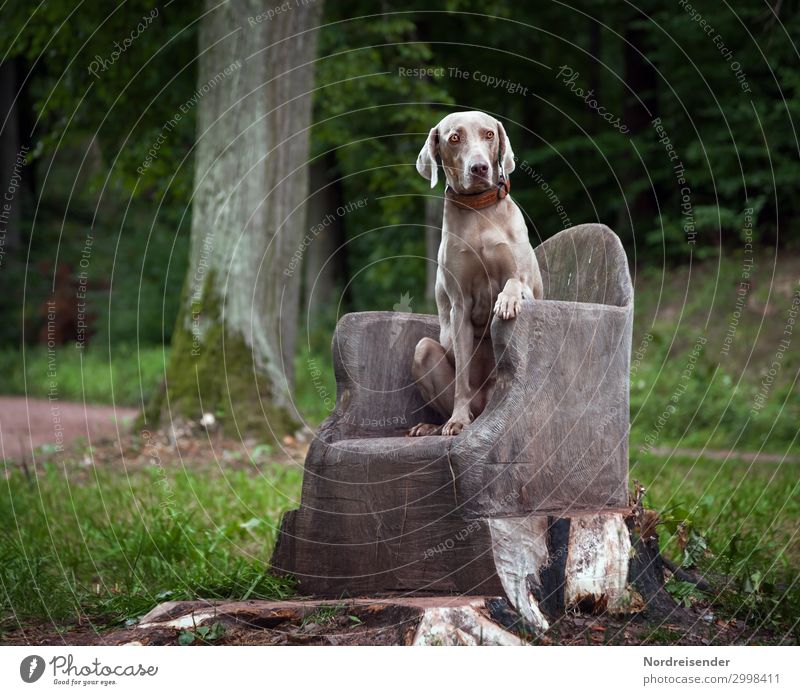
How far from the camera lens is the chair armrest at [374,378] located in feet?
16.8

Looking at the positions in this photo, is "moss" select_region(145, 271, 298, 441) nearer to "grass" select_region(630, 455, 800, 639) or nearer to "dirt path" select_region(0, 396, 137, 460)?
"dirt path" select_region(0, 396, 137, 460)

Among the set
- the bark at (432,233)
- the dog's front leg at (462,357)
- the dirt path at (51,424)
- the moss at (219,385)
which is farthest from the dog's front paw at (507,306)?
the bark at (432,233)

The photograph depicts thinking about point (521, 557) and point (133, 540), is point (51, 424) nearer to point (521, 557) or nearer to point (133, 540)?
point (133, 540)

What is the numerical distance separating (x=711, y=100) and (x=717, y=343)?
4612mm

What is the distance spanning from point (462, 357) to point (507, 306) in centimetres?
55

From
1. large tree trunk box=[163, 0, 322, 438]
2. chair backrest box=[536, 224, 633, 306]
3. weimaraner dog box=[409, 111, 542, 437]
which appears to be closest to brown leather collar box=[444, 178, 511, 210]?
weimaraner dog box=[409, 111, 542, 437]

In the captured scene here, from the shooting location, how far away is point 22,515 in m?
6.86

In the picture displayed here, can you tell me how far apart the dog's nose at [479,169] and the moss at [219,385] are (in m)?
5.54

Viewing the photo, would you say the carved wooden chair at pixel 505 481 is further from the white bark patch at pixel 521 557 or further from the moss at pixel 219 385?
the moss at pixel 219 385

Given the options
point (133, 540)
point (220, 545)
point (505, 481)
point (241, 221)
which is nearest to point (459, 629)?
point (505, 481)

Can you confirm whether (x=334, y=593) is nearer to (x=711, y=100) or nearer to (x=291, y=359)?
(x=291, y=359)

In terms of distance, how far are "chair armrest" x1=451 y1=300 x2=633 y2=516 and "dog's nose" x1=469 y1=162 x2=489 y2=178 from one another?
2.06ft

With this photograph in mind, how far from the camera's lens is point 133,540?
20.2 feet

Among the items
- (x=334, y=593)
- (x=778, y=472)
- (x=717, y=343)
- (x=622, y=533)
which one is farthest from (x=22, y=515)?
(x=717, y=343)
